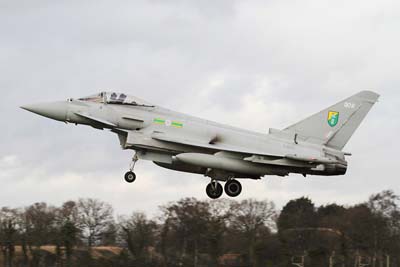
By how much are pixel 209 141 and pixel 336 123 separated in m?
5.31

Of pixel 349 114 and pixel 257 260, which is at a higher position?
pixel 349 114

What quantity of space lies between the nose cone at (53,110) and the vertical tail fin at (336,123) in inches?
346

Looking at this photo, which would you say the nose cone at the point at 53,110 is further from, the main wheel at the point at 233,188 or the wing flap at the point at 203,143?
the main wheel at the point at 233,188

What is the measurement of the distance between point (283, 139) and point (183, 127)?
4038 millimetres

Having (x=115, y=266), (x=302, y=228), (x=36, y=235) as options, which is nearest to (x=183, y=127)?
(x=115, y=266)

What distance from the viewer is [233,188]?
29547 mm

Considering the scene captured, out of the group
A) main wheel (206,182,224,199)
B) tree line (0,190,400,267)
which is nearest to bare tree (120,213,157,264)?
tree line (0,190,400,267)

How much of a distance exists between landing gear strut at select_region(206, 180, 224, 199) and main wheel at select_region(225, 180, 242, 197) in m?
0.27

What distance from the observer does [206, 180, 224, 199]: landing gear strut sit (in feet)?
96.6

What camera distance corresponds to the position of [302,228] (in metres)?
66.9

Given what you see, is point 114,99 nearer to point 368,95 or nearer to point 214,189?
point 214,189

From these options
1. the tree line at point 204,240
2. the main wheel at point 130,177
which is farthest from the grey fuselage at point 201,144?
the tree line at point 204,240

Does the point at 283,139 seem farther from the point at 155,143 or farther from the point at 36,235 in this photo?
the point at 36,235

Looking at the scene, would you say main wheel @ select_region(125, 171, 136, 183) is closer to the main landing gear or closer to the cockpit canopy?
the cockpit canopy
